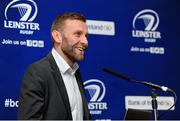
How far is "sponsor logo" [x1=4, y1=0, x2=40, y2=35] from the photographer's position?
3.36 metres

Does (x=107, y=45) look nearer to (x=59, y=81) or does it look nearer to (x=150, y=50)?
(x=150, y=50)

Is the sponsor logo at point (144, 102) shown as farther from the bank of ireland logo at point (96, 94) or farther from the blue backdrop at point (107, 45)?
the bank of ireland logo at point (96, 94)

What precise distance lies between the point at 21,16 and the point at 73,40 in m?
0.67

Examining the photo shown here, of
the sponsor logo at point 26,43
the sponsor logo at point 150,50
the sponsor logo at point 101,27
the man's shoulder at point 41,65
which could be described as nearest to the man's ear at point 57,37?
the man's shoulder at point 41,65

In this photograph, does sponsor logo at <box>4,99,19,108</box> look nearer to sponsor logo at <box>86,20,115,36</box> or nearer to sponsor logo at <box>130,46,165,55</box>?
sponsor logo at <box>86,20,115,36</box>

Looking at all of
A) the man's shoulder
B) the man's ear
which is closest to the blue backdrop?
the man's ear

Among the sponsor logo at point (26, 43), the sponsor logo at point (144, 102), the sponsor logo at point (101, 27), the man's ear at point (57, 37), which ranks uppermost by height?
the sponsor logo at point (101, 27)

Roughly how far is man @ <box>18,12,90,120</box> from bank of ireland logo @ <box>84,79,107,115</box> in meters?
0.71

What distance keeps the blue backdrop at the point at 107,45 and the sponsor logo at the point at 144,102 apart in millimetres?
37

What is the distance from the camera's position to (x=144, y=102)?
155 inches

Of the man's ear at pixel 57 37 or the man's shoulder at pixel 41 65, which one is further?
the man's ear at pixel 57 37

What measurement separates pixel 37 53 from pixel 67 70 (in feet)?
2.16

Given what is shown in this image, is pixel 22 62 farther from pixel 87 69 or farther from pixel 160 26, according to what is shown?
pixel 160 26

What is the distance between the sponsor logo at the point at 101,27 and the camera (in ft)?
12.3
